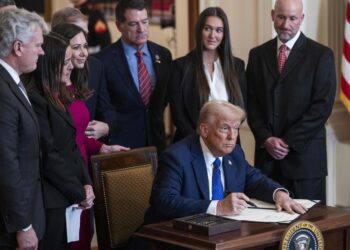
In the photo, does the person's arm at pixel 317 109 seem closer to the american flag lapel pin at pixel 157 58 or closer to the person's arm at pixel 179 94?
the person's arm at pixel 179 94

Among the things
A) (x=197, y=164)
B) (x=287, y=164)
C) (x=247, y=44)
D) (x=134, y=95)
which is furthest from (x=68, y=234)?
(x=247, y=44)

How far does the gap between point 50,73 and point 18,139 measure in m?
0.48

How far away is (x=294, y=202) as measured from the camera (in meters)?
3.28

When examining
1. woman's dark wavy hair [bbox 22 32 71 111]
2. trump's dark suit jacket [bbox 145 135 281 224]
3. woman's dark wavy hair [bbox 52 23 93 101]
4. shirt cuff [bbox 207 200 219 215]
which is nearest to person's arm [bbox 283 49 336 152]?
trump's dark suit jacket [bbox 145 135 281 224]

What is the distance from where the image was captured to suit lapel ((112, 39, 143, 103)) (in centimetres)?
462

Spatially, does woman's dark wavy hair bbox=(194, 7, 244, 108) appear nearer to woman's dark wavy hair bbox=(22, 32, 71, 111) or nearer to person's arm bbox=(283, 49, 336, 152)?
person's arm bbox=(283, 49, 336, 152)

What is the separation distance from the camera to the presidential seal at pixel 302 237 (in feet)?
9.45

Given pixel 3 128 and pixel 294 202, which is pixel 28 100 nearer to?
pixel 3 128

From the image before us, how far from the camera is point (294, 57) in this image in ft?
15.3

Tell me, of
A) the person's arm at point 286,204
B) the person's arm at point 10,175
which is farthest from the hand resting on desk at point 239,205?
the person's arm at point 10,175

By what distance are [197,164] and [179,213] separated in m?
0.27

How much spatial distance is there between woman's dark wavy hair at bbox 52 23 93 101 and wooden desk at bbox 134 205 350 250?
3.56 feet

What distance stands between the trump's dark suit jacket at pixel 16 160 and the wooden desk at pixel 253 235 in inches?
18.1

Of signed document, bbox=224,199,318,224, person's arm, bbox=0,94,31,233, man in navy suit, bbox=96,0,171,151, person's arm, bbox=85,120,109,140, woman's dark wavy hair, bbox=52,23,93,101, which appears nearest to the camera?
person's arm, bbox=0,94,31,233
